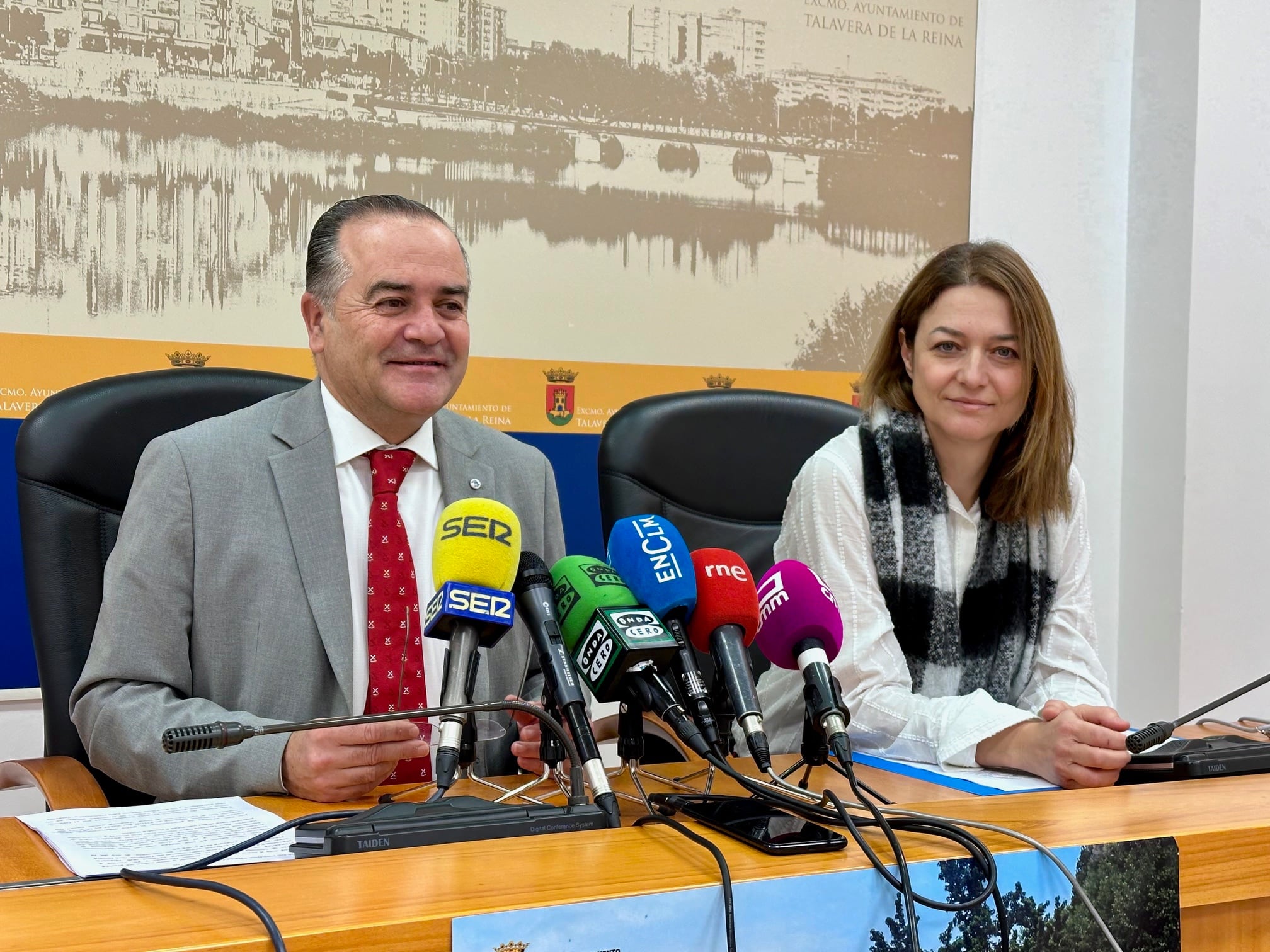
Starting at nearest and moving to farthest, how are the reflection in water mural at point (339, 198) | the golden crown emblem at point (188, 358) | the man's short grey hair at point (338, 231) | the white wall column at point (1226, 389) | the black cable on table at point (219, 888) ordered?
the black cable on table at point (219, 888)
the man's short grey hair at point (338, 231)
the reflection in water mural at point (339, 198)
the golden crown emblem at point (188, 358)
the white wall column at point (1226, 389)

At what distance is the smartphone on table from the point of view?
82 centimetres

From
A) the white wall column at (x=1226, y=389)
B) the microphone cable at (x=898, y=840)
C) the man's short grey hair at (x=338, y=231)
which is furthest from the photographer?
the white wall column at (x=1226, y=389)

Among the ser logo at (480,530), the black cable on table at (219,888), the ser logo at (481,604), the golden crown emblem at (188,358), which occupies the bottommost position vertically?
the black cable on table at (219,888)

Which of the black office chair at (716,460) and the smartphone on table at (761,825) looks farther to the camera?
the black office chair at (716,460)

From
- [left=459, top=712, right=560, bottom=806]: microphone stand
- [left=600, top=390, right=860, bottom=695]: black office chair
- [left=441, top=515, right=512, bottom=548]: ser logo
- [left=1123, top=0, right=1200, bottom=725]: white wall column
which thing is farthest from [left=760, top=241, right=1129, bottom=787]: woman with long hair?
[left=1123, top=0, right=1200, bottom=725]: white wall column

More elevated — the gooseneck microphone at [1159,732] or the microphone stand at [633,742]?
the microphone stand at [633,742]

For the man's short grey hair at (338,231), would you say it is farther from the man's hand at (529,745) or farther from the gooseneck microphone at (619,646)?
the gooseneck microphone at (619,646)

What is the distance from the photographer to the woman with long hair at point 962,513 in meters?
1.78

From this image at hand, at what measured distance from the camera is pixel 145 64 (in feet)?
7.82

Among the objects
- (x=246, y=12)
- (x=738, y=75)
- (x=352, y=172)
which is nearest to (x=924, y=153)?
(x=738, y=75)

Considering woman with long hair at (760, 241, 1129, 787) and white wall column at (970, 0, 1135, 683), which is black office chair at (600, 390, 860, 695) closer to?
woman with long hair at (760, 241, 1129, 787)

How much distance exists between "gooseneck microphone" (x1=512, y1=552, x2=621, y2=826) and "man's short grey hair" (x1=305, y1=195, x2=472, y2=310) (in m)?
0.89

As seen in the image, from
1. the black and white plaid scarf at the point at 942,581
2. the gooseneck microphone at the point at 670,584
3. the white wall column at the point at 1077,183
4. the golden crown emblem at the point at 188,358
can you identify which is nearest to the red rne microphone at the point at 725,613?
the gooseneck microphone at the point at 670,584

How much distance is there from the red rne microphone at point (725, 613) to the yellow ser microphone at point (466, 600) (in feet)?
0.50
